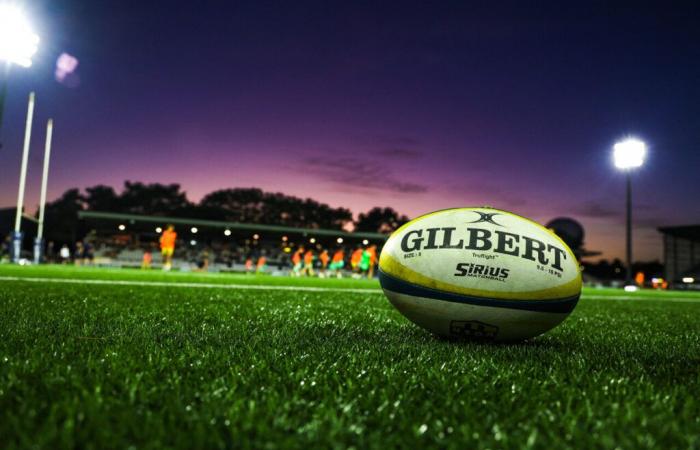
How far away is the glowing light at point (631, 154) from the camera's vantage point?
3020 centimetres

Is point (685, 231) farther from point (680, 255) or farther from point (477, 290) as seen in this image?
point (477, 290)

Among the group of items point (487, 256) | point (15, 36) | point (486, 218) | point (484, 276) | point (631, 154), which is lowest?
point (484, 276)

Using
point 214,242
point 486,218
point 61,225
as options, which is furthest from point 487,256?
point 61,225

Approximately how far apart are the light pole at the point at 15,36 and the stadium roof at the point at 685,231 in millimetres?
60653

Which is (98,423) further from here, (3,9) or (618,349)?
(3,9)

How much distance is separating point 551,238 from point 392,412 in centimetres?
242

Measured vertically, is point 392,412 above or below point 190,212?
below

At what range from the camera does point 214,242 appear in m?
61.8

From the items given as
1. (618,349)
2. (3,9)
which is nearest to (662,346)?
(618,349)

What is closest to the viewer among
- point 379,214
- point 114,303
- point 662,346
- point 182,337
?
point 182,337

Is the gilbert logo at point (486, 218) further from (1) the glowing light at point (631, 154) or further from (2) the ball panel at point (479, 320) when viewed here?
(1) the glowing light at point (631, 154)

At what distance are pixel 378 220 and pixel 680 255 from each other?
61.6 metres

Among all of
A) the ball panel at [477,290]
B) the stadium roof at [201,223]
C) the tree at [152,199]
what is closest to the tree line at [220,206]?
the tree at [152,199]

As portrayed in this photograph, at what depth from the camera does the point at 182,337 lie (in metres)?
3.30
